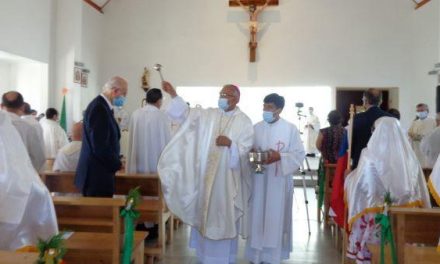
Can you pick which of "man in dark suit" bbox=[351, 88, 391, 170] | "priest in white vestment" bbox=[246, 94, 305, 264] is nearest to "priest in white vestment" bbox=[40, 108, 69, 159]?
"priest in white vestment" bbox=[246, 94, 305, 264]

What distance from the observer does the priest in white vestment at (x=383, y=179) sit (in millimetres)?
3447

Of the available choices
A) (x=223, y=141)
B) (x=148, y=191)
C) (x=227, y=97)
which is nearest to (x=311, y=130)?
(x=148, y=191)

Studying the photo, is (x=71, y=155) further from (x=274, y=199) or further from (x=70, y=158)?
(x=274, y=199)

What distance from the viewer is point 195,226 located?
4039mm

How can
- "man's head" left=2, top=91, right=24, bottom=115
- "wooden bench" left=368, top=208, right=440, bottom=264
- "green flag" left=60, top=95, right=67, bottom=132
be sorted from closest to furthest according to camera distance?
"wooden bench" left=368, top=208, right=440, bottom=264 < "man's head" left=2, top=91, right=24, bottom=115 < "green flag" left=60, top=95, right=67, bottom=132

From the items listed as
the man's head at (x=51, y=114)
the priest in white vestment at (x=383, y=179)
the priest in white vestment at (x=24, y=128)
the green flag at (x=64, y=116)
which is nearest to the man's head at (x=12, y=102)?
the priest in white vestment at (x=24, y=128)

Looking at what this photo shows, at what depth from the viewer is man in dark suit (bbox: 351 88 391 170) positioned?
4055mm

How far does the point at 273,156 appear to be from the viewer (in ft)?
12.9

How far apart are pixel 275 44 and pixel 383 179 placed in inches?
309

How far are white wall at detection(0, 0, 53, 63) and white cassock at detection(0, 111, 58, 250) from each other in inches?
241

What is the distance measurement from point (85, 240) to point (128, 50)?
906cm

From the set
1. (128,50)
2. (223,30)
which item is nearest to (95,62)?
(128,50)

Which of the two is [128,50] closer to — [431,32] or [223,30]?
[223,30]

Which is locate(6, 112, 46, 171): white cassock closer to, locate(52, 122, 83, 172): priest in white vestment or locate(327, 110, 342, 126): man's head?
locate(52, 122, 83, 172): priest in white vestment
